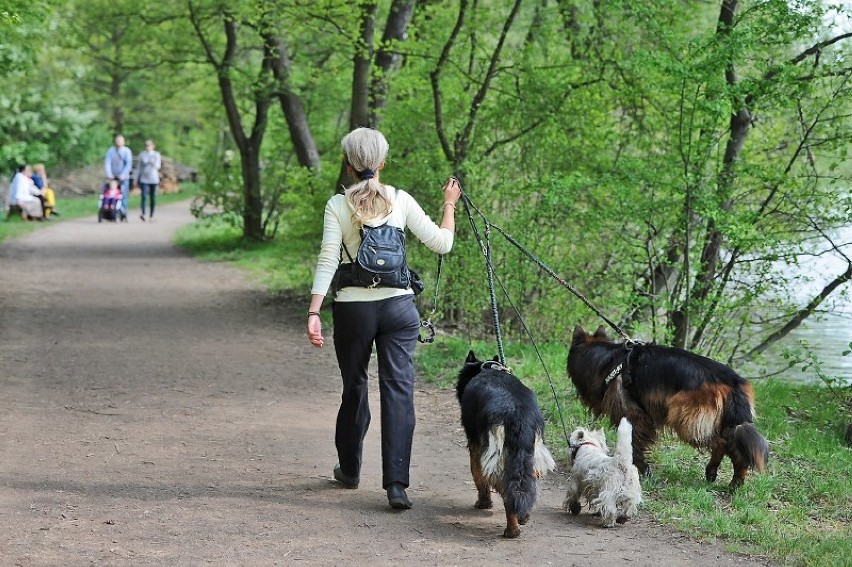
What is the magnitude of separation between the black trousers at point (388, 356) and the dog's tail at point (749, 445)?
1.92 meters

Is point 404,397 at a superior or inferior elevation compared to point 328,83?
inferior

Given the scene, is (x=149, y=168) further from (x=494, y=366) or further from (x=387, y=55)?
(x=494, y=366)

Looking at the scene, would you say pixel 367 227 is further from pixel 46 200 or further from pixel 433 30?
pixel 46 200

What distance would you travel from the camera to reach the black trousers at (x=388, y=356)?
18.5 feet

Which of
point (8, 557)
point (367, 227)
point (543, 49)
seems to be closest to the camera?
point (8, 557)

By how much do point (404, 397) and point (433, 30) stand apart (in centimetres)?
754

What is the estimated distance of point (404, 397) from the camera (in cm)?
574

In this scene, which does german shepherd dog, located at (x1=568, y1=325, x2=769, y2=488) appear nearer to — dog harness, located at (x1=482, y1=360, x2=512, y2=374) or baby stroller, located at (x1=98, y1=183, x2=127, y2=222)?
dog harness, located at (x1=482, y1=360, x2=512, y2=374)

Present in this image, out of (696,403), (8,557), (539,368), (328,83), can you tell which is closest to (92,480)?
(8,557)

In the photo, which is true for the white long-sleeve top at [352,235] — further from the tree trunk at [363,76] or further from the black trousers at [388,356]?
the tree trunk at [363,76]

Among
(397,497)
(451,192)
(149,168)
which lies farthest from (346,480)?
(149,168)

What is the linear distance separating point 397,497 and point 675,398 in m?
1.80

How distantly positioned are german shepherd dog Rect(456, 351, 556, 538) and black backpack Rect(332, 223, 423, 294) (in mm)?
761

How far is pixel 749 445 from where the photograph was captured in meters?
5.85
